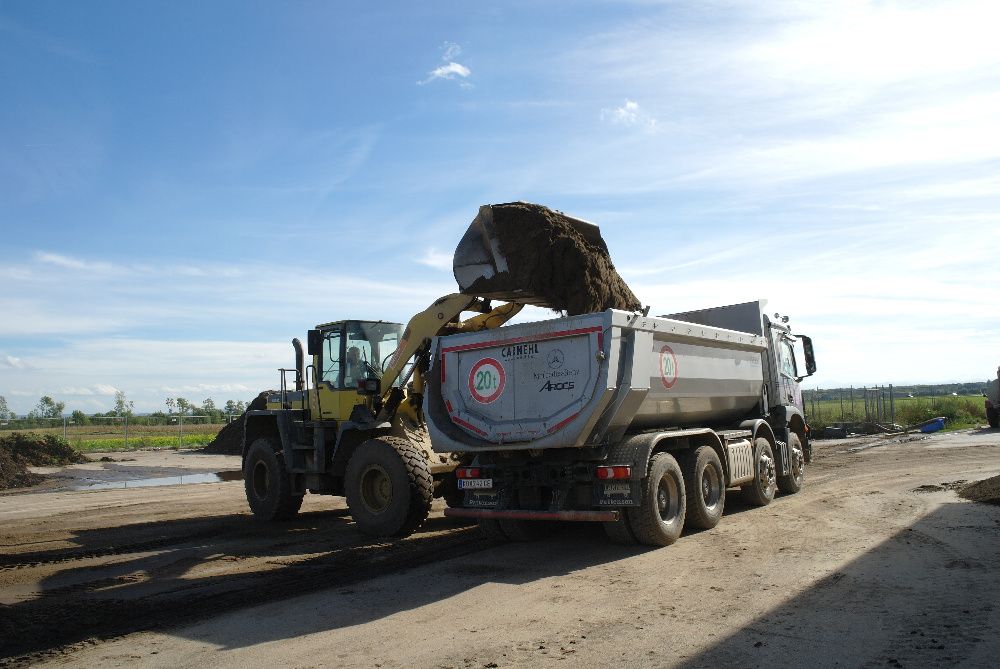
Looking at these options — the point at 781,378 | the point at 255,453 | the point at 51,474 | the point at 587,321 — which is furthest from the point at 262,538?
the point at 51,474

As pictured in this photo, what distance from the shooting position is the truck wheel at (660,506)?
867cm

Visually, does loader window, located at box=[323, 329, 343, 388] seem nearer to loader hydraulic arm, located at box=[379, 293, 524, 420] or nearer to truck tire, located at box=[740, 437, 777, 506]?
loader hydraulic arm, located at box=[379, 293, 524, 420]

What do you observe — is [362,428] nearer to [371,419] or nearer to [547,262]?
[371,419]

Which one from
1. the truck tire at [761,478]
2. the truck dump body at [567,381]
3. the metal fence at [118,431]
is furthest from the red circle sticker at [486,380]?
the metal fence at [118,431]

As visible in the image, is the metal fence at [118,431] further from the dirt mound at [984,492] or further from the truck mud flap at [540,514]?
the dirt mound at [984,492]

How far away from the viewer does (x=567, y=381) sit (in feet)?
28.6

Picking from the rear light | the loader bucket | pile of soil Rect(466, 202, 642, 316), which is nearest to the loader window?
the loader bucket

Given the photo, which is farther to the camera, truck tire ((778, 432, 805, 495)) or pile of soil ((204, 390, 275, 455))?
pile of soil ((204, 390, 275, 455))

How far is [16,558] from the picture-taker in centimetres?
977

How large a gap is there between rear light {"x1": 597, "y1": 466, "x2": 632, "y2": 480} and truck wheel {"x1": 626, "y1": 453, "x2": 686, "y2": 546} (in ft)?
1.10

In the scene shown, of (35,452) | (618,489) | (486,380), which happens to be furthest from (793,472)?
(35,452)

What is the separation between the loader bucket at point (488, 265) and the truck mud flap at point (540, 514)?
279cm

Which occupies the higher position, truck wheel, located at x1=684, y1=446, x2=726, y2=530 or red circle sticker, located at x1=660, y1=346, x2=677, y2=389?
red circle sticker, located at x1=660, y1=346, x2=677, y2=389

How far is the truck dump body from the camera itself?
336 inches
